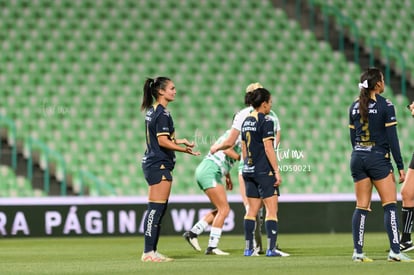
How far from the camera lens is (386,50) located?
20.8m

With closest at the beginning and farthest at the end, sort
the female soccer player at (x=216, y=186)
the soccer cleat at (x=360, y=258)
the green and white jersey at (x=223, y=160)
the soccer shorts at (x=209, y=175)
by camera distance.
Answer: the soccer cleat at (x=360, y=258) < the female soccer player at (x=216, y=186) < the soccer shorts at (x=209, y=175) < the green and white jersey at (x=223, y=160)

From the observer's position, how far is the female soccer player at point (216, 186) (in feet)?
40.1

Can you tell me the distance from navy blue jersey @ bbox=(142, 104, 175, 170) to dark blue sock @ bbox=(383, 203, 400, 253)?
2.31 m

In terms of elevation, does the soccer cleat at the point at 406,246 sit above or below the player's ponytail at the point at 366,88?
below

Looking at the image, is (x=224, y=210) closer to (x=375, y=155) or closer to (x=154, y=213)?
(x=154, y=213)

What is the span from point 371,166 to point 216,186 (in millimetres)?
3138

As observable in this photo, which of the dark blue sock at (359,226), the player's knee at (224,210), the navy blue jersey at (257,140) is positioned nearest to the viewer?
the dark blue sock at (359,226)

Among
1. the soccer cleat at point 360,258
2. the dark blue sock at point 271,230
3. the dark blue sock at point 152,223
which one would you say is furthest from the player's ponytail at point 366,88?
the dark blue sock at point 152,223

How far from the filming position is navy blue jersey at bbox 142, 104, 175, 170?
34.9ft

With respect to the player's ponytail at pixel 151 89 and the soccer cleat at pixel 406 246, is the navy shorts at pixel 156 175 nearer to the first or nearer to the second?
the player's ponytail at pixel 151 89

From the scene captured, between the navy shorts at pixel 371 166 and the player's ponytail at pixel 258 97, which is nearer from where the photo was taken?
the navy shorts at pixel 371 166

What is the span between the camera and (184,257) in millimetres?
11617

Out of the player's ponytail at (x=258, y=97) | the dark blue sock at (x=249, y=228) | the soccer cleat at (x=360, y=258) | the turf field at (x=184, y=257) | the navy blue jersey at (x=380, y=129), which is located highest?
the player's ponytail at (x=258, y=97)

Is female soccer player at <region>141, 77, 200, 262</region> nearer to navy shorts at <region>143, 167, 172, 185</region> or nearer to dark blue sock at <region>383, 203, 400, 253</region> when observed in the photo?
navy shorts at <region>143, 167, 172, 185</region>
